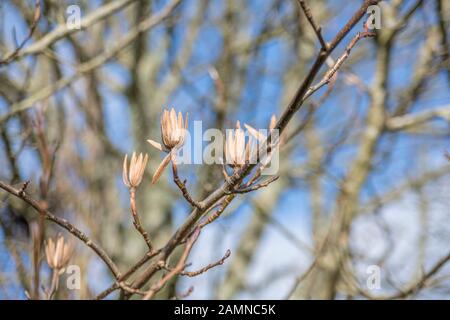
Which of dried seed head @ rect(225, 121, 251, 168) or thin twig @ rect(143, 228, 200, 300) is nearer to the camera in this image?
thin twig @ rect(143, 228, 200, 300)

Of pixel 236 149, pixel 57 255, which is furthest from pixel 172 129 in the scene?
pixel 57 255

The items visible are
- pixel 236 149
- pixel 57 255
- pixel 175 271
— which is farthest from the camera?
pixel 57 255

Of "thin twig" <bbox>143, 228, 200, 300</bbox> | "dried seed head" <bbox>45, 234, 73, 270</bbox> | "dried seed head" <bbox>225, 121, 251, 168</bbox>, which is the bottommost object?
"thin twig" <bbox>143, 228, 200, 300</bbox>

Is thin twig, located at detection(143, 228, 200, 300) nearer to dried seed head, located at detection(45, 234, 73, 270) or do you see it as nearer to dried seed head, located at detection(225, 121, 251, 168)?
dried seed head, located at detection(225, 121, 251, 168)

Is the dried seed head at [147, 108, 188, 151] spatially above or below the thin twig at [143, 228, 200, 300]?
above

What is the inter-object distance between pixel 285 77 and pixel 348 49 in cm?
371

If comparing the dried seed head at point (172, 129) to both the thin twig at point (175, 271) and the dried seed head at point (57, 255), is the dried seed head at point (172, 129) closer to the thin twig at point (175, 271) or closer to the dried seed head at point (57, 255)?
the thin twig at point (175, 271)

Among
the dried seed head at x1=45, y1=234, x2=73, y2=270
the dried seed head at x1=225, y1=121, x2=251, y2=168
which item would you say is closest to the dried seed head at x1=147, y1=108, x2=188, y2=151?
the dried seed head at x1=225, y1=121, x2=251, y2=168

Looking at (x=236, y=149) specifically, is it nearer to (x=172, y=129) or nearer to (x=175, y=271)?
(x=172, y=129)

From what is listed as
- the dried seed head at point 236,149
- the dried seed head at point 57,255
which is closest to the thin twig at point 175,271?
the dried seed head at point 236,149

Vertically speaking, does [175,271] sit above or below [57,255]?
below

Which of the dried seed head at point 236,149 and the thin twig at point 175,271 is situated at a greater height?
the dried seed head at point 236,149
